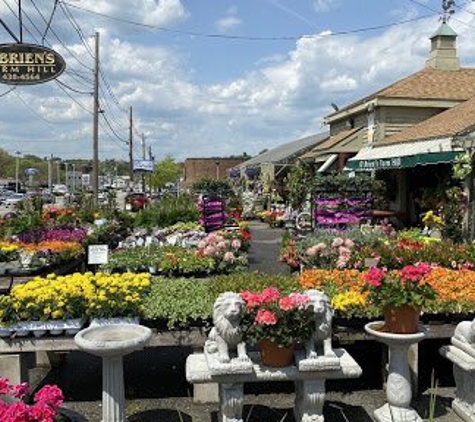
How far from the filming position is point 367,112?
21.0 meters

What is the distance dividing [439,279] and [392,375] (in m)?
2.14

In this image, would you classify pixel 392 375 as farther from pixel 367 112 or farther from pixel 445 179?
pixel 367 112

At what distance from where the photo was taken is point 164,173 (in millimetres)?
63000

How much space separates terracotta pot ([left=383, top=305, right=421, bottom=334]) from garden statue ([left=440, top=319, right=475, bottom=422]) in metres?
0.47

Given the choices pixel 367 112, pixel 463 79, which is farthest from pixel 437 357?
pixel 463 79

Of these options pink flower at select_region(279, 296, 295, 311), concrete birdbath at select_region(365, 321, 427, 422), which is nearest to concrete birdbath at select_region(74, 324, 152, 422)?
pink flower at select_region(279, 296, 295, 311)

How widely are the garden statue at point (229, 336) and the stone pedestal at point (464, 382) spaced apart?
6.18 ft

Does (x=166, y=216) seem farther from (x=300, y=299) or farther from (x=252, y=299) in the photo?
(x=300, y=299)

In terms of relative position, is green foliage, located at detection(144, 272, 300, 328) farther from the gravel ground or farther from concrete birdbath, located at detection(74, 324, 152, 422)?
A: the gravel ground

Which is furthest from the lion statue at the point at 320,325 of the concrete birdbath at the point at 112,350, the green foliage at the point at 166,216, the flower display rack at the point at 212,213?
the green foliage at the point at 166,216

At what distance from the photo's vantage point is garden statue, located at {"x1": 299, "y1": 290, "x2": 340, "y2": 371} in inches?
170

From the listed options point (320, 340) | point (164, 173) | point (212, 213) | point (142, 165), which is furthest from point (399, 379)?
point (164, 173)

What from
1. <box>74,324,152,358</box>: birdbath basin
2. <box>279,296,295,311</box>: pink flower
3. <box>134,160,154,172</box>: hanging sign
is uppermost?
<box>134,160,154,172</box>: hanging sign

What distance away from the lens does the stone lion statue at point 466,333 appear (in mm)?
→ 4715
